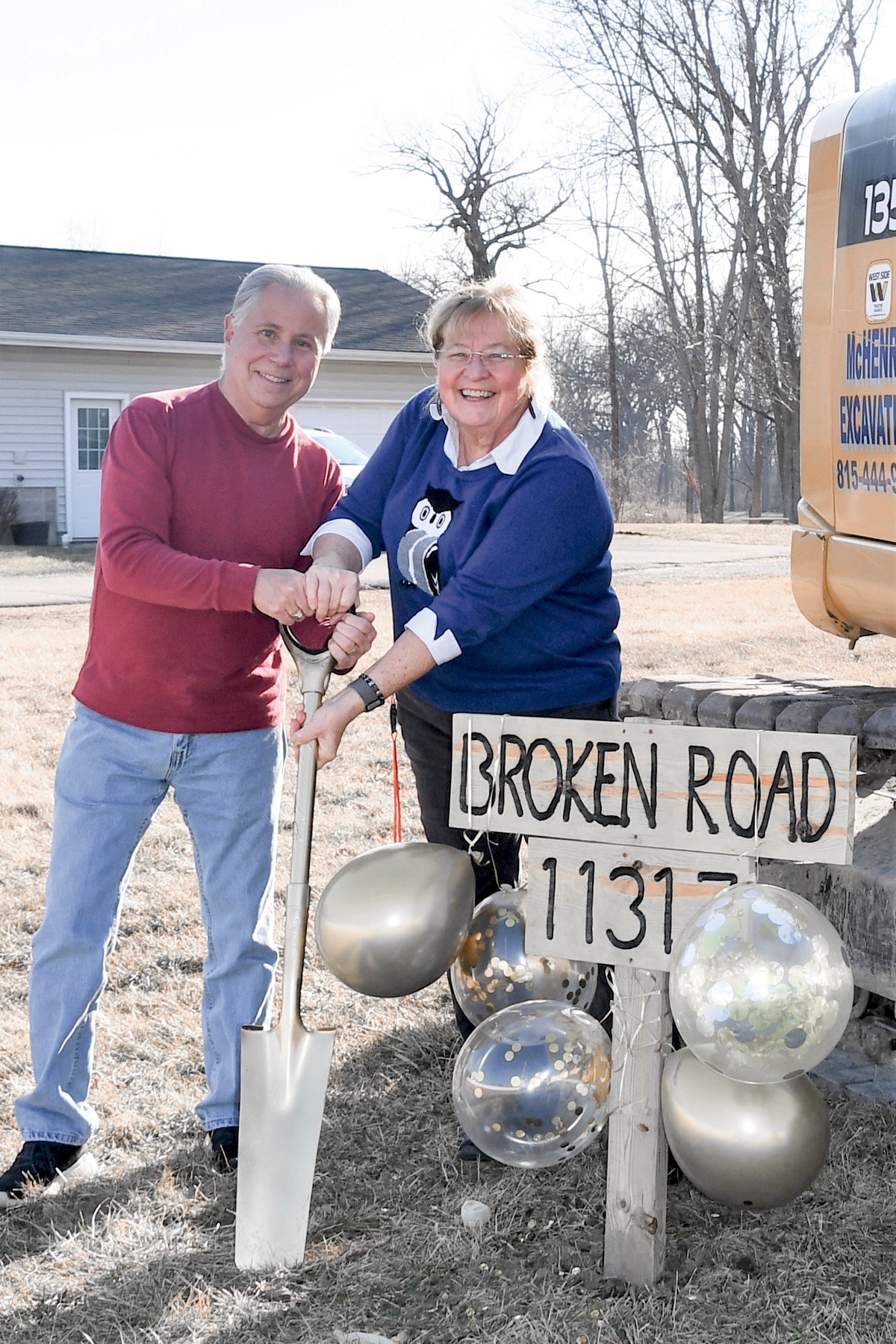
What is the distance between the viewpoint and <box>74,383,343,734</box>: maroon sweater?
2.88m

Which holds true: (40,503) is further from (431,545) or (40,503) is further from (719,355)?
(719,355)

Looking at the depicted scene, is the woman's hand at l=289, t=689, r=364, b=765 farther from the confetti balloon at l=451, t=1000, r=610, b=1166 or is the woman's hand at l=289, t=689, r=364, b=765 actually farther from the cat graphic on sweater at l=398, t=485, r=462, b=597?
the confetti balloon at l=451, t=1000, r=610, b=1166

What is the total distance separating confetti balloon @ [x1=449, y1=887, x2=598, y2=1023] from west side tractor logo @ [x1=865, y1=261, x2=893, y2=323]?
6.38 ft

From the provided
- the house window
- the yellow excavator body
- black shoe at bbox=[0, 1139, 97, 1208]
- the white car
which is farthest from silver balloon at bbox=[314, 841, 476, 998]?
the house window

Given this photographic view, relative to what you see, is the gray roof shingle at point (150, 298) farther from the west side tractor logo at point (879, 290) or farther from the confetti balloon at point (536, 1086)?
the confetti balloon at point (536, 1086)

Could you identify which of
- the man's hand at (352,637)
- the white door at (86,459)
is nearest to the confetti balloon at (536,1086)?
the man's hand at (352,637)

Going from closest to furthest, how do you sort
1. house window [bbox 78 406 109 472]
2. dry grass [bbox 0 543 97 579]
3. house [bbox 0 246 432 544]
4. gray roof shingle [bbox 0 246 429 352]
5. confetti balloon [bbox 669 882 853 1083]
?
confetti balloon [bbox 669 882 853 1083] → dry grass [bbox 0 543 97 579] → house [bbox 0 246 432 544] → house window [bbox 78 406 109 472] → gray roof shingle [bbox 0 246 429 352]

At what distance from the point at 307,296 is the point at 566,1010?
167cm

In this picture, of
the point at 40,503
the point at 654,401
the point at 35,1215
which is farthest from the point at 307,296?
the point at 654,401

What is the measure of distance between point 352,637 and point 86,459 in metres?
18.7

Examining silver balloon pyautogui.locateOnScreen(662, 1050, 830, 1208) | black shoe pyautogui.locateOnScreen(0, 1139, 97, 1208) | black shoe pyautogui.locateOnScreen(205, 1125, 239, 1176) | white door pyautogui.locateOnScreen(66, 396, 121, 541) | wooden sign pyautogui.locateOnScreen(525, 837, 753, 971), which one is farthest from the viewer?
Result: white door pyautogui.locateOnScreen(66, 396, 121, 541)

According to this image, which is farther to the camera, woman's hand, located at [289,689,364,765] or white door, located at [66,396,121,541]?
white door, located at [66,396,121,541]

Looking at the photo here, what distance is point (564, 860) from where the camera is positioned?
2617 millimetres

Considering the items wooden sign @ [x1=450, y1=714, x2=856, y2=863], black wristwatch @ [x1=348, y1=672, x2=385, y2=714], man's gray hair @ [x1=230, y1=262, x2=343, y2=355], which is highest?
man's gray hair @ [x1=230, y1=262, x2=343, y2=355]
